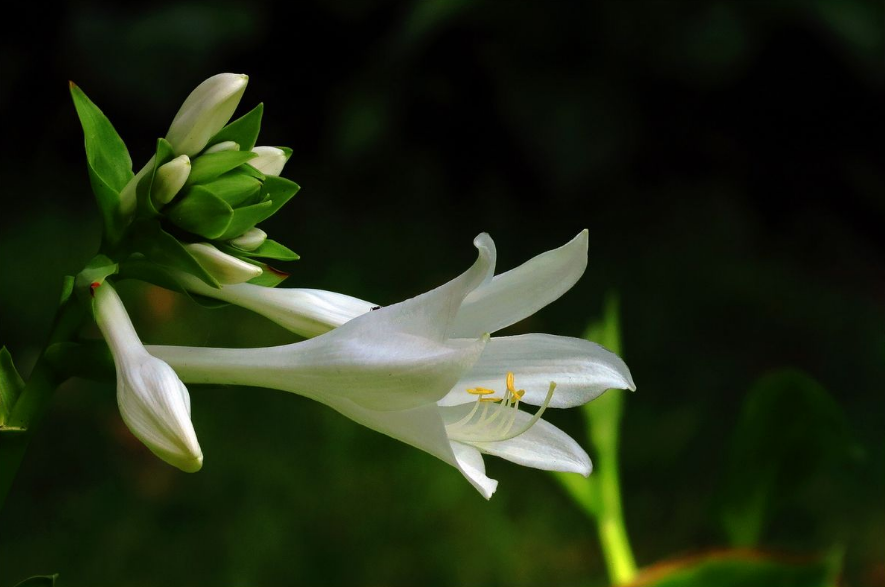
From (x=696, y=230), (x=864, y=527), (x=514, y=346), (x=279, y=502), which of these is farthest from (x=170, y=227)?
(x=696, y=230)

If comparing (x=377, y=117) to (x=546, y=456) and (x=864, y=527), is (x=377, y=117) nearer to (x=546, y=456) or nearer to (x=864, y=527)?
(x=864, y=527)

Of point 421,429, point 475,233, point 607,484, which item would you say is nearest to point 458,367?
point 421,429

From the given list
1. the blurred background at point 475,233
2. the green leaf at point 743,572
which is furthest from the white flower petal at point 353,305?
the blurred background at point 475,233

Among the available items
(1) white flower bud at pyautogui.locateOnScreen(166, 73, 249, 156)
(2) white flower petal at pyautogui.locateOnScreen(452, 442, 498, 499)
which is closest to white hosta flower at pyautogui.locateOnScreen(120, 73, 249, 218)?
(1) white flower bud at pyautogui.locateOnScreen(166, 73, 249, 156)

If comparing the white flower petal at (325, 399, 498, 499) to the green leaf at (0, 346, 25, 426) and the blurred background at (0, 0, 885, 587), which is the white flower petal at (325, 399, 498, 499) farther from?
the blurred background at (0, 0, 885, 587)

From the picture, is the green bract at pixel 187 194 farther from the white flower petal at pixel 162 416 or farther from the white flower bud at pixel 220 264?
the white flower petal at pixel 162 416

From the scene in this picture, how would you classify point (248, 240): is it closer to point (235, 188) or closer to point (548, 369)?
point (235, 188)

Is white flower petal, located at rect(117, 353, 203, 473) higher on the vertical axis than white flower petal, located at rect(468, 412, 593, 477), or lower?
lower
